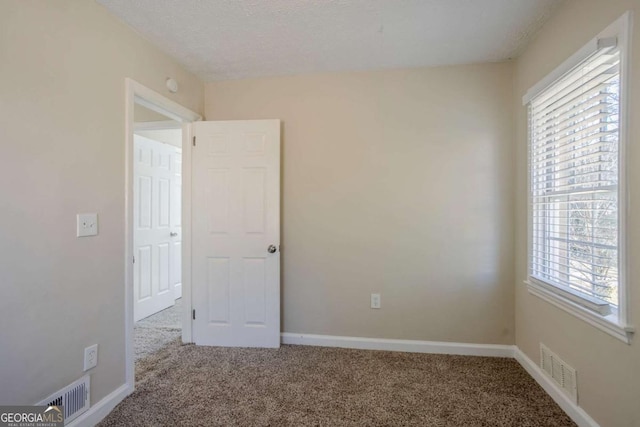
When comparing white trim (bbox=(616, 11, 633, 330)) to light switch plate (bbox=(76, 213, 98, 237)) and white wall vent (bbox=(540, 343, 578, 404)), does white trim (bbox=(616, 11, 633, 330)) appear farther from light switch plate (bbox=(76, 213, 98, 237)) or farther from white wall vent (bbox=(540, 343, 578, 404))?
light switch plate (bbox=(76, 213, 98, 237))

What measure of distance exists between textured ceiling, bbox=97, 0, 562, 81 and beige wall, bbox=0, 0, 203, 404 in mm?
384

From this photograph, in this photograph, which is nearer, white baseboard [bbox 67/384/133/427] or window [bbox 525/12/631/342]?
window [bbox 525/12/631/342]

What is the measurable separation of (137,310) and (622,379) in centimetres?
388

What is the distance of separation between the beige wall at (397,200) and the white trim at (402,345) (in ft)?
0.16

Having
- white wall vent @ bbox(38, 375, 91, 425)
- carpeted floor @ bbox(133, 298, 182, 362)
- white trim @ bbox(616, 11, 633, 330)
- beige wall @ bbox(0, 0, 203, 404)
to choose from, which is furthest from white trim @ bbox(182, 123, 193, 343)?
white trim @ bbox(616, 11, 633, 330)

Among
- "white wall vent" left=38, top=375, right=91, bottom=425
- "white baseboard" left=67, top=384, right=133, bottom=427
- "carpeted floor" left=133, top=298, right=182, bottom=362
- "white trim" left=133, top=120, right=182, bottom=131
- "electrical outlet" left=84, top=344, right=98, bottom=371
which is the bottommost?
"carpeted floor" left=133, top=298, right=182, bottom=362

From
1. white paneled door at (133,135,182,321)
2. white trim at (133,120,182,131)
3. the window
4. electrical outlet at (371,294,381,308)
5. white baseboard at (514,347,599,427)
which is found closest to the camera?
the window

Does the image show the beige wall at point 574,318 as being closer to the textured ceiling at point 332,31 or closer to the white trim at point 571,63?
the white trim at point 571,63

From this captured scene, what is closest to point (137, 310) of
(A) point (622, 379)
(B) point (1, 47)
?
(B) point (1, 47)

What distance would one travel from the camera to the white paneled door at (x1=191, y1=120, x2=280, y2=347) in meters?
2.57

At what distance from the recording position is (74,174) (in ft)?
5.18

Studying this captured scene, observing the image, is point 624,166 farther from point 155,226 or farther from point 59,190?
point 155,226

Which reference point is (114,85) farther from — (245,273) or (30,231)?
(245,273)

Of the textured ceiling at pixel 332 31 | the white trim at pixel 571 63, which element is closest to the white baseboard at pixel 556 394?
the white trim at pixel 571 63
